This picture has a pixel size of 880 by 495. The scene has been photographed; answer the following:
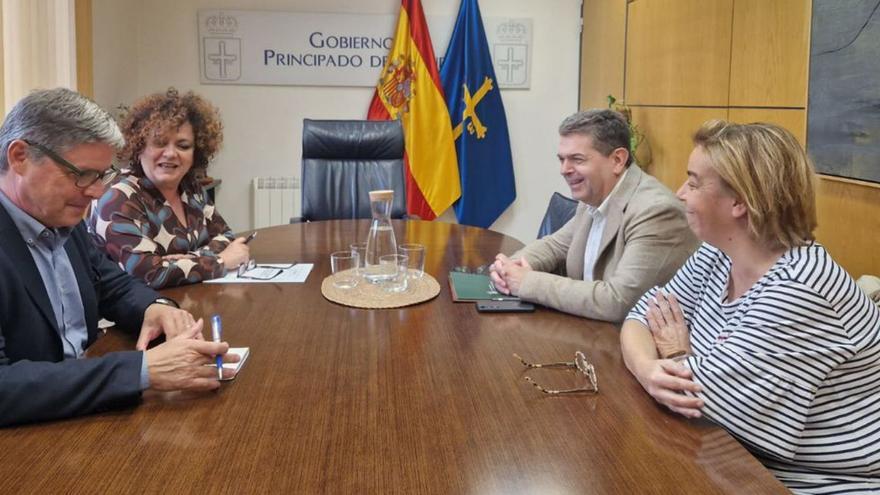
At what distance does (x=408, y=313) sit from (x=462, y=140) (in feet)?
10.7

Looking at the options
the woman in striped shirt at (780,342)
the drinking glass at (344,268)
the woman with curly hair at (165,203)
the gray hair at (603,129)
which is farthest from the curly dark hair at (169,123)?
the woman in striped shirt at (780,342)

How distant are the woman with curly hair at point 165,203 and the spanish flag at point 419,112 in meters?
2.33

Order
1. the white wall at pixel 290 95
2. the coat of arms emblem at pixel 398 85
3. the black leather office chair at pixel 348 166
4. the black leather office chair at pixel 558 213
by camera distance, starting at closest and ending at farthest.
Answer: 1. the black leather office chair at pixel 558 213
2. the black leather office chair at pixel 348 166
3. the white wall at pixel 290 95
4. the coat of arms emblem at pixel 398 85

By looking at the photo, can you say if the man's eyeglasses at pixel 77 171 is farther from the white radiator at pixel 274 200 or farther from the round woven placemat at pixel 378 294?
the white radiator at pixel 274 200

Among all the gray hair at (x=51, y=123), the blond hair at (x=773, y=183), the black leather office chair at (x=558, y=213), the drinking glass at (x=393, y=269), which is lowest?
the drinking glass at (x=393, y=269)

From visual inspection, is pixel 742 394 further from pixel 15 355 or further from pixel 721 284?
pixel 15 355

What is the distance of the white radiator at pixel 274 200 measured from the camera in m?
4.75

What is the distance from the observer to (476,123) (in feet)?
15.9

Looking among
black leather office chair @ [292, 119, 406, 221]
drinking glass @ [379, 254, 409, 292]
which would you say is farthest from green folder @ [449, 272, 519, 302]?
black leather office chair @ [292, 119, 406, 221]

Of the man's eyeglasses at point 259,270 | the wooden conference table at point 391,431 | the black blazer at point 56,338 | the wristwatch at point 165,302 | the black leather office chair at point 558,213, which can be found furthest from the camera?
the black leather office chair at point 558,213

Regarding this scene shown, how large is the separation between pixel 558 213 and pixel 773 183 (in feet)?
5.42

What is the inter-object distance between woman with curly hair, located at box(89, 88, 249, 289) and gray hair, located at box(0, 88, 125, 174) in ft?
2.28

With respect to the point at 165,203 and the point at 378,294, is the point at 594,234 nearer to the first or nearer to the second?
the point at 378,294

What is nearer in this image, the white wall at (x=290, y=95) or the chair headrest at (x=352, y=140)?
the chair headrest at (x=352, y=140)
